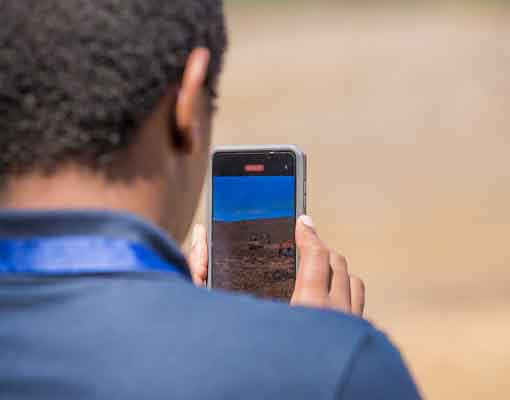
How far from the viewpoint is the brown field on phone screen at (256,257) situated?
1.40 m

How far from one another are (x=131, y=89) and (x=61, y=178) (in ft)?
0.26

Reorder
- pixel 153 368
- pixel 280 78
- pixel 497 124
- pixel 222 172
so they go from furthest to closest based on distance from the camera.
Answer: pixel 280 78 < pixel 497 124 < pixel 222 172 < pixel 153 368

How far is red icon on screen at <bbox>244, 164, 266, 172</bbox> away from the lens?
4.97 ft

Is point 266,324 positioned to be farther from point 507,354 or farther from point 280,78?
point 280,78

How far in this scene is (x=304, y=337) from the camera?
0.63 m

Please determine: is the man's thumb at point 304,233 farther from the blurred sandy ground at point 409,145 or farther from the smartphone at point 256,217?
the blurred sandy ground at point 409,145

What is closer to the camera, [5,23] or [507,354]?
[5,23]

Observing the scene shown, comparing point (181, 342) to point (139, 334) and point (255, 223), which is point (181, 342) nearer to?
point (139, 334)

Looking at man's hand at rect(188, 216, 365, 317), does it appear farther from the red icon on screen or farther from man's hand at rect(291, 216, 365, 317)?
the red icon on screen

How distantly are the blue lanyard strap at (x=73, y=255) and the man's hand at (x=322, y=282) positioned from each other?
24 centimetres

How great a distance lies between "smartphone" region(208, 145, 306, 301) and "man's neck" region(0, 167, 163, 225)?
2.31 feet

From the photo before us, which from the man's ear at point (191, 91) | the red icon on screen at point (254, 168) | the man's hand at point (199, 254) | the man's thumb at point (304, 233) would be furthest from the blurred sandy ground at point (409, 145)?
the man's ear at point (191, 91)

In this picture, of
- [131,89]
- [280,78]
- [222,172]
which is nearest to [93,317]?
[131,89]

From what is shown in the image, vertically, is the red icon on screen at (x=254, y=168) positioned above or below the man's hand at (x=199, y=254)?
above
